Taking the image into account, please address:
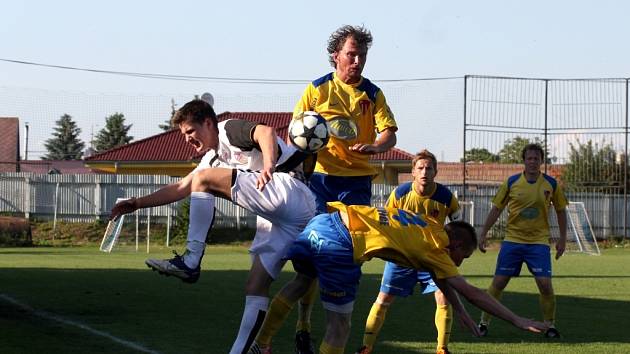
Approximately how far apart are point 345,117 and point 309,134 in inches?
34.4

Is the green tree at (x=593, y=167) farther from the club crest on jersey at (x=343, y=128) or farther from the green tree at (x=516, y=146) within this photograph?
the club crest on jersey at (x=343, y=128)

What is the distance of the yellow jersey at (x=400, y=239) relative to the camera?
20.5ft

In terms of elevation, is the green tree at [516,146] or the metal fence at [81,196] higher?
the green tree at [516,146]

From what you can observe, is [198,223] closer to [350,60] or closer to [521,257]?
[350,60]

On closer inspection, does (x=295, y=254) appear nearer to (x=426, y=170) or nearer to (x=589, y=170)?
(x=426, y=170)

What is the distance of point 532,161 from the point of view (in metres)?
11.2

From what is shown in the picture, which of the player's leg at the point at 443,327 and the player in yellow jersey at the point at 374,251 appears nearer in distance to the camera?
the player in yellow jersey at the point at 374,251

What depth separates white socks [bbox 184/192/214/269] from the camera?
6852mm

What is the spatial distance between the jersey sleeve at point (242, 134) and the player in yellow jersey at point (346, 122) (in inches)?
46.1

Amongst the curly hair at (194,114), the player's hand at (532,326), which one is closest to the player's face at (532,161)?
the curly hair at (194,114)

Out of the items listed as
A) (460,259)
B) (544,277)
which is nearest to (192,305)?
(544,277)

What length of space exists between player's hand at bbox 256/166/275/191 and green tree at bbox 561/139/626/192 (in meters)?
31.7

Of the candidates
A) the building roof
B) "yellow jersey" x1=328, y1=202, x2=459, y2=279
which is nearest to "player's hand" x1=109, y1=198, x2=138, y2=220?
"yellow jersey" x1=328, y1=202, x2=459, y2=279

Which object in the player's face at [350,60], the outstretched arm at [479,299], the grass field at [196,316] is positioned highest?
the player's face at [350,60]
